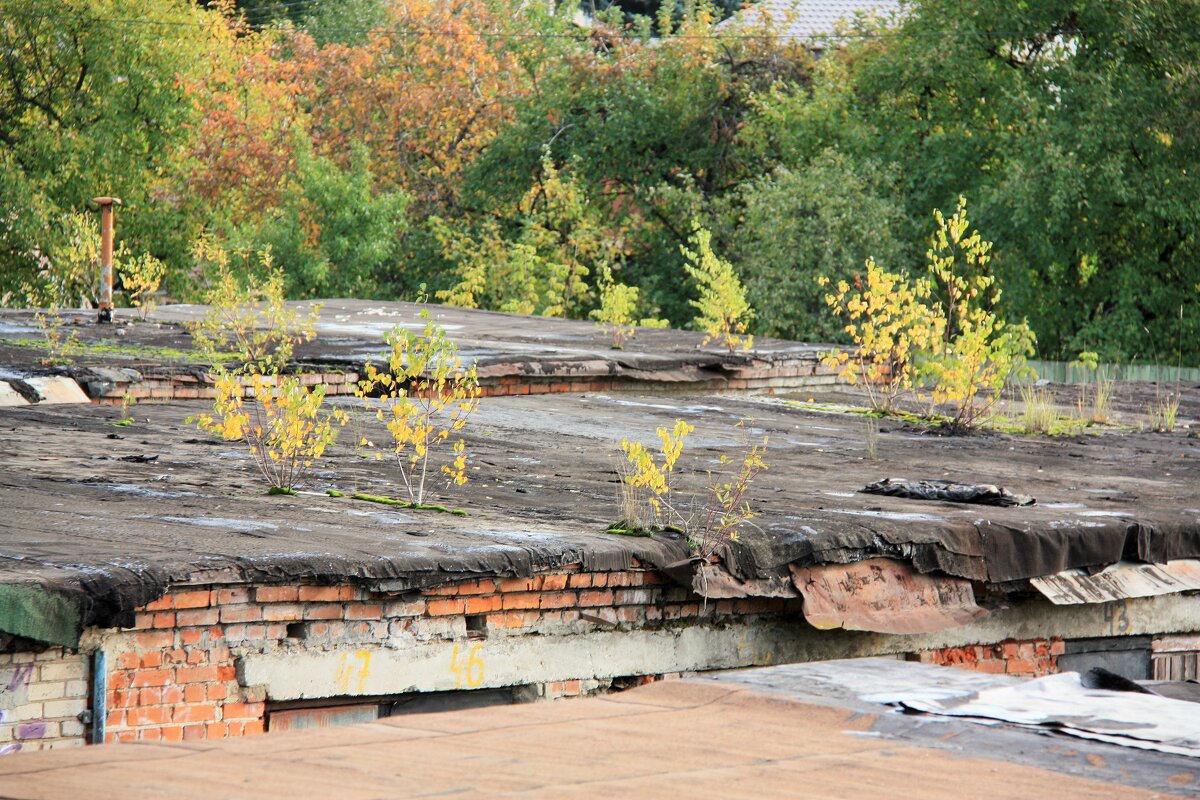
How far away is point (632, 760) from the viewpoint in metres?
3.88

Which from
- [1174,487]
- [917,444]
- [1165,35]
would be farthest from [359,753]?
[1165,35]

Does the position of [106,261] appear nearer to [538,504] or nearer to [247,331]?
[247,331]

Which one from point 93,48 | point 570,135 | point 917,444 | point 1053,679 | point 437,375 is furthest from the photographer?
point 570,135

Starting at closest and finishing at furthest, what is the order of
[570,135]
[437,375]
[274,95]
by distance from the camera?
[437,375] → [570,135] → [274,95]

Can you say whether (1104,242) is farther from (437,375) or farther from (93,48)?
(437,375)

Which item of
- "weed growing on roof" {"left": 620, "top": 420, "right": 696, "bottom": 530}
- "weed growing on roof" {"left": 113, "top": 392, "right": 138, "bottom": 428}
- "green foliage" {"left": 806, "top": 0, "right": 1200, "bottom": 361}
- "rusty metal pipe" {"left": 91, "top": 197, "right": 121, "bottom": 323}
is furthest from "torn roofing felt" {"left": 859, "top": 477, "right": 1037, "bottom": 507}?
"green foliage" {"left": 806, "top": 0, "right": 1200, "bottom": 361}

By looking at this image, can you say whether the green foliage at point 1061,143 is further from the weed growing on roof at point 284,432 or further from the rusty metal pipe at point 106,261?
the weed growing on roof at point 284,432

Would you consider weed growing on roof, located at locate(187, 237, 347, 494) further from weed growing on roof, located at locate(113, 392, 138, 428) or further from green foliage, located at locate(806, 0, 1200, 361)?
green foliage, located at locate(806, 0, 1200, 361)

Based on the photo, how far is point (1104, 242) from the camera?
23750 mm

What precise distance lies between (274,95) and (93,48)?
809 centimetres

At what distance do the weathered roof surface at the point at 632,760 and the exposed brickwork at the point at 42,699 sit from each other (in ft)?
4.54

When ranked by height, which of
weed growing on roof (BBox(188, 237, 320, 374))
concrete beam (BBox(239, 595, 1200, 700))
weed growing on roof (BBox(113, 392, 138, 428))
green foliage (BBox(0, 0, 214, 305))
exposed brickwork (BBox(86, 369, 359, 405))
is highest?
green foliage (BBox(0, 0, 214, 305))

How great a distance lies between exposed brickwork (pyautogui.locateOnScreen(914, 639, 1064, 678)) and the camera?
7816 mm

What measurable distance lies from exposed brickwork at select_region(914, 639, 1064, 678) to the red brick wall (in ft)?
6.34
